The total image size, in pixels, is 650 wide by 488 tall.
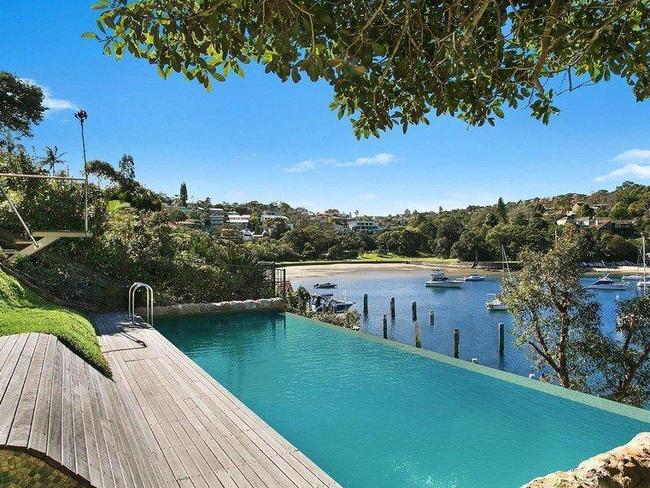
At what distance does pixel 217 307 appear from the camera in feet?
43.8

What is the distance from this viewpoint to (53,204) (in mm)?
12422

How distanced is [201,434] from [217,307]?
9.80 metres

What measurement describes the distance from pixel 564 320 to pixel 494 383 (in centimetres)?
489

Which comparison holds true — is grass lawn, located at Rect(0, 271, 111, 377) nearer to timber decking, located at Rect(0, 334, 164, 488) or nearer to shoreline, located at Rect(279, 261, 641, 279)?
timber decking, located at Rect(0, 334, 164, 488)

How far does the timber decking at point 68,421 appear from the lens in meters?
1.90

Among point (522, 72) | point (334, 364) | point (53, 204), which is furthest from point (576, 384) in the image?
point (53, 204)

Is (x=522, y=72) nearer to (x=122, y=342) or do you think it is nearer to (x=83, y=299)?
(x=122, y=342)

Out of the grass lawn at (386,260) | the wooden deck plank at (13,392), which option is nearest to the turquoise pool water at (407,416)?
the wooden deck plank at (13,392)

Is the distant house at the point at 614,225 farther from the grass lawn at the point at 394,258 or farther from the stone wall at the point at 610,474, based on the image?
the stone wall at the point at 610,474

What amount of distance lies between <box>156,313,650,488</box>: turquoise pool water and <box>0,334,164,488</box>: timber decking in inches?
94.0

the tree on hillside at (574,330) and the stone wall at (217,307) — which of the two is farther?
the stone wall at (217,307)

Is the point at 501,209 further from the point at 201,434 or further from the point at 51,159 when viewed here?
the point at 201,434

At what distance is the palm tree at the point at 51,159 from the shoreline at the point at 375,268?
32.7m

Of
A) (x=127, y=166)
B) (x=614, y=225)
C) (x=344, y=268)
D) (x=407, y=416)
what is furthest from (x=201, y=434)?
(x=614, y=225)
